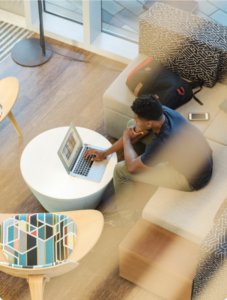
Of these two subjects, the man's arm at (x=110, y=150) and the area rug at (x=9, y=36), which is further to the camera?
the area rug at (x=9, y=36)

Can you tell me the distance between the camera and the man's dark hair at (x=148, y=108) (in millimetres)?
2062

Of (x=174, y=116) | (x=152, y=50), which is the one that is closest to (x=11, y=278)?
(x=174, y=116)

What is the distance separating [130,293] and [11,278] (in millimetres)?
794

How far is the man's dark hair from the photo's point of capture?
6.77 feet

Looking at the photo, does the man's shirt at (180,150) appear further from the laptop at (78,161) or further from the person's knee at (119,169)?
the laptop at (78,161)

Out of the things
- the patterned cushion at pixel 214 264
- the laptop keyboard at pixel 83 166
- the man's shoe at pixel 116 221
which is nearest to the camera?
the patterned cushion at pixel 214 264

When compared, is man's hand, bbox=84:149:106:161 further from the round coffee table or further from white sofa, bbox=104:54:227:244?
white sofa, bbox=104:54:227:244

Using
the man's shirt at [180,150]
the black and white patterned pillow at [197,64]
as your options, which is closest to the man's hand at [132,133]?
the man's shirt at [180,150]

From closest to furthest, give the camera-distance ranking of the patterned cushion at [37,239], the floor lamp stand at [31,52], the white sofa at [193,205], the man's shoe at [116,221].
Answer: the patterned cushion at [37,239]
the white sofa at [193,205]
the man's shoe at [116,221]
the floor lamp stand at [31,52]

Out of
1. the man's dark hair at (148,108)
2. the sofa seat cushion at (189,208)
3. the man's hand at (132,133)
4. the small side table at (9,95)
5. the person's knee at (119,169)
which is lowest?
the sofa seat cushion at (189,208)

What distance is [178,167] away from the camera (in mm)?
2180

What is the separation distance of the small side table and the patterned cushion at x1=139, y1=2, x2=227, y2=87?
1165mm

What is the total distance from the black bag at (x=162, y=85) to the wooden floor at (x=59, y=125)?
62 centimetres

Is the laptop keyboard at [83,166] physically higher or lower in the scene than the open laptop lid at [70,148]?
lower
